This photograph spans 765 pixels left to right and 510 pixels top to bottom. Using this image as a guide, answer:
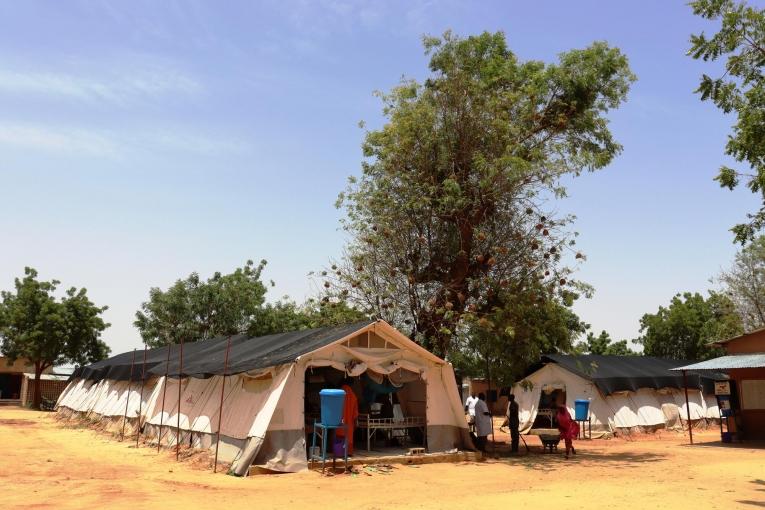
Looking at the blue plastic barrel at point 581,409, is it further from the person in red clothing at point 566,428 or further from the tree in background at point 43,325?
the tree in background at point 43,325

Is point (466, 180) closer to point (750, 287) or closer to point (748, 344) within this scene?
point (748, 344)

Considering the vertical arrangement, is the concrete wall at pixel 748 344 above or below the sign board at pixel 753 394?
above

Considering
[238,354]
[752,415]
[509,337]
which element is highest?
[509,337]

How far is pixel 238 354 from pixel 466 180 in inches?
308

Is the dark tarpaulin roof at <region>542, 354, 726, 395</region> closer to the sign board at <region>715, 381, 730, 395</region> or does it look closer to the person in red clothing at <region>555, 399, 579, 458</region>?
the sign board at <region>715, 381, 730, 395</region>

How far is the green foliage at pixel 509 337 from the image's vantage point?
16.2m

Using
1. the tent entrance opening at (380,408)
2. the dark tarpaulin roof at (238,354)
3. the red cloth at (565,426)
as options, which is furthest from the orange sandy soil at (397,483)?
the dark tarpaulin roof at (238,354)

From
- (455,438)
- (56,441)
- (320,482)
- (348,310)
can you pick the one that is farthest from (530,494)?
(56,441)

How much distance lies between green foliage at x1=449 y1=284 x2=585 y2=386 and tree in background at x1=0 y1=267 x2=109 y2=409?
26451mm

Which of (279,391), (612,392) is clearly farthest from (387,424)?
(612,392)

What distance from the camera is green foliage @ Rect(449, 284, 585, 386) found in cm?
1619

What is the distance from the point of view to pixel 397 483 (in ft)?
36.8

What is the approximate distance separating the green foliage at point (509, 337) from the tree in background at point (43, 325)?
26.5m

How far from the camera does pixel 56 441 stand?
17.8m
